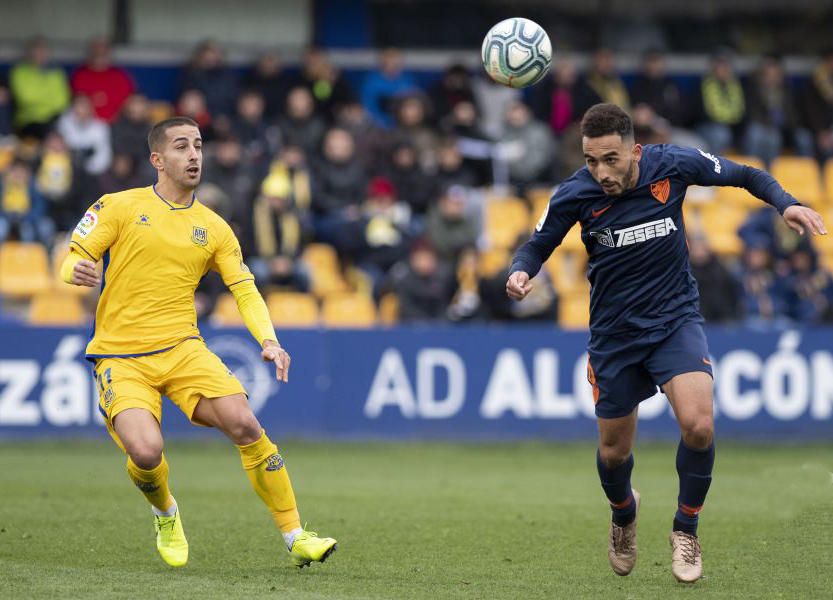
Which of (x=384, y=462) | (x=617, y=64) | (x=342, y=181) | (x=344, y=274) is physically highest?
(x=617, y=64)

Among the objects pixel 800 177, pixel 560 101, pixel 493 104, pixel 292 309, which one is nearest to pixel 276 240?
pixel 292 309

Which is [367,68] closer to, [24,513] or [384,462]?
[384,462]

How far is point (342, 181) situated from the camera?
56.3 feet

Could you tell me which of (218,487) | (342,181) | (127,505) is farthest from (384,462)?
(342,181)

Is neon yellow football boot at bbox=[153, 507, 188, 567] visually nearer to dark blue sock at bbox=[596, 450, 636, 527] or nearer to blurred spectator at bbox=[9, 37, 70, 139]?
dark blue sock at bbox=[596, 450, 636, 527]

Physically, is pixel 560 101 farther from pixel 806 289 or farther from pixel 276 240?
pixel 276 240

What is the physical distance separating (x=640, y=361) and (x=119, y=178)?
33.6 ft

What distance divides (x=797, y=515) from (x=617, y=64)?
12909mm

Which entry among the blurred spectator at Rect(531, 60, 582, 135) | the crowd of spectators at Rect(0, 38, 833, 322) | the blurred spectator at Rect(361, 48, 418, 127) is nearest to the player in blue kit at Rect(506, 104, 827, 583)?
the crowd of spectators at Rect(0, 38, 833, 322)

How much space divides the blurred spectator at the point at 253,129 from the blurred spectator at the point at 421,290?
2842mm

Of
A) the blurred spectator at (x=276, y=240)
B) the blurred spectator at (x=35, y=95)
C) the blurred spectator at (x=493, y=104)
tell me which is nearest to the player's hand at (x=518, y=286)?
the blurred spectator at (x=276, y=240)

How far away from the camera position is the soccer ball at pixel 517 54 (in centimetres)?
841

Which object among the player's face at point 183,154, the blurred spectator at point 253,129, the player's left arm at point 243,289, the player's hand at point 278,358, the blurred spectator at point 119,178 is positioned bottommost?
the player's hand at point 278,358

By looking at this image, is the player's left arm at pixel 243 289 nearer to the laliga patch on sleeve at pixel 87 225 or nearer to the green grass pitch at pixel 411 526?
the laliga patch on sleeve at pixel 87 225
